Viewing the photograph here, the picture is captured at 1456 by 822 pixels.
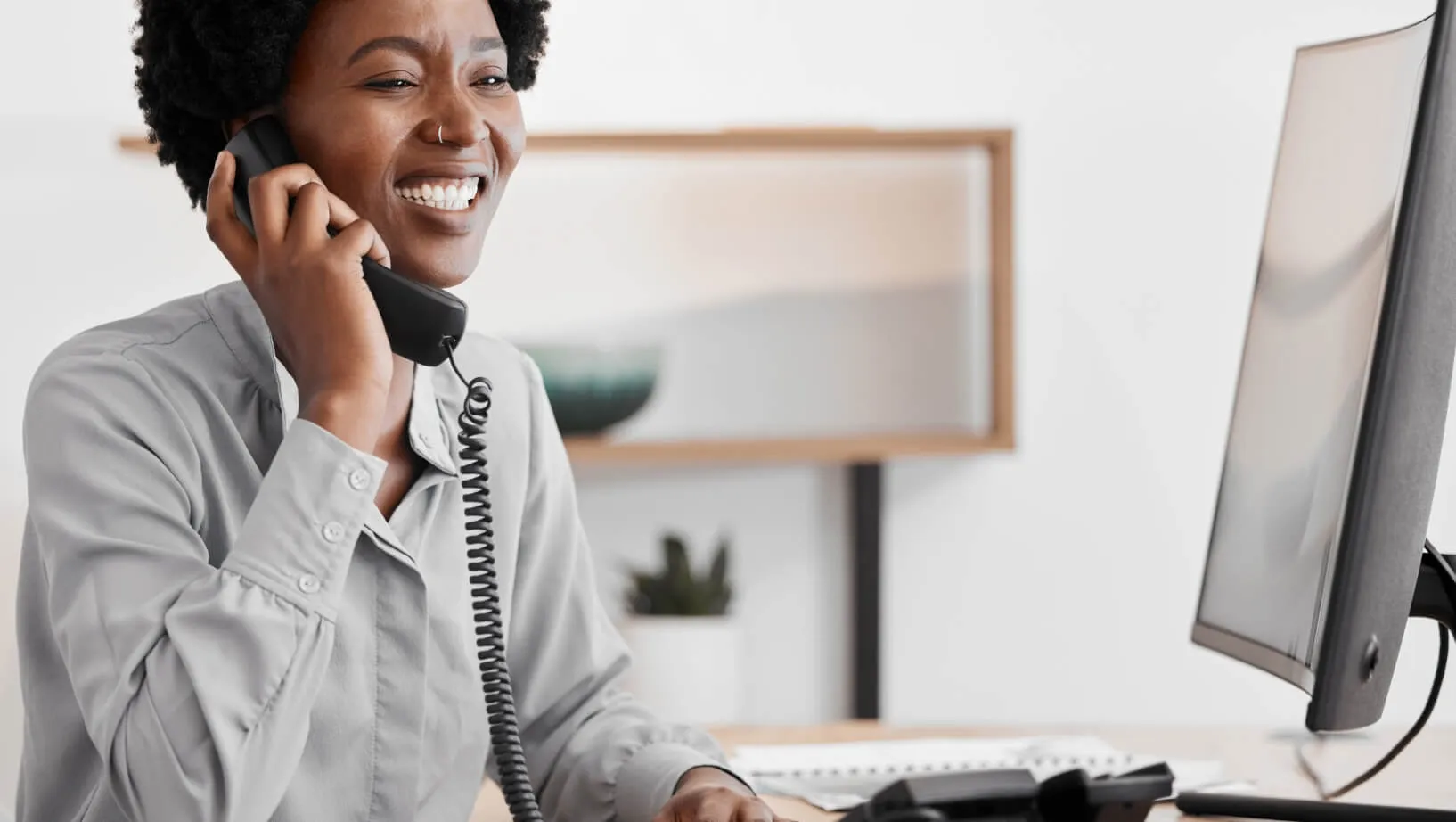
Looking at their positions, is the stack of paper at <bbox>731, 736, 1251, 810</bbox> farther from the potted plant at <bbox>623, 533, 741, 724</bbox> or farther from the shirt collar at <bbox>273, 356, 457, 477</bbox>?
the potted plant at <bbox>623, 533, 741, 724</bbox>

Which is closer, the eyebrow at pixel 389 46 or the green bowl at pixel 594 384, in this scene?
the eyebrow at pixel 389 46

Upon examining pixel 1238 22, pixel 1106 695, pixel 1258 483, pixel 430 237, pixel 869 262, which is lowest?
pixel 1106 695

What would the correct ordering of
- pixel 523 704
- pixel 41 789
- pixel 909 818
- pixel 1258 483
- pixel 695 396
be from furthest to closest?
pixel 695 396 → pixel 523 704 → pixel 1258 483 → pixel 41 789 → pixel 909 818

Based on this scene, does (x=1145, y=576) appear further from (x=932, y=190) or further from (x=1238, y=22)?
(x=1238, y=22)

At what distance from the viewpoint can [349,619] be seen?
1073 millimetres

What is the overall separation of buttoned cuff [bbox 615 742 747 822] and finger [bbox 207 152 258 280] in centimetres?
49

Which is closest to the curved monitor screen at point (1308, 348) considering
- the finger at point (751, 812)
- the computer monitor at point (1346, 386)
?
the computer monitor at point (1346, 386)

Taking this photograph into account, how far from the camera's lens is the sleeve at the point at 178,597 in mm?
872

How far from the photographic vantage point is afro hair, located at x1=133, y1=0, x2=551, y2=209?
112 cm

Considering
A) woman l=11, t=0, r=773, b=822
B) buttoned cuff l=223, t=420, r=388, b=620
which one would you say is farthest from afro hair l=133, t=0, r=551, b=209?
buttoned cuff l=223, t=420, r=388, b=620

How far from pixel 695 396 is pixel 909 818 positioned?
6.54 ft

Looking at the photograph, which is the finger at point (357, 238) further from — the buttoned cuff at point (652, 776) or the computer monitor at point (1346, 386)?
the computer monitor at point (1346, 386)

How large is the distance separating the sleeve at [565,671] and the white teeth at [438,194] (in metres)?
0.25

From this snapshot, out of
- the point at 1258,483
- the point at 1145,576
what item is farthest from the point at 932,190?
the point at 1258,483
